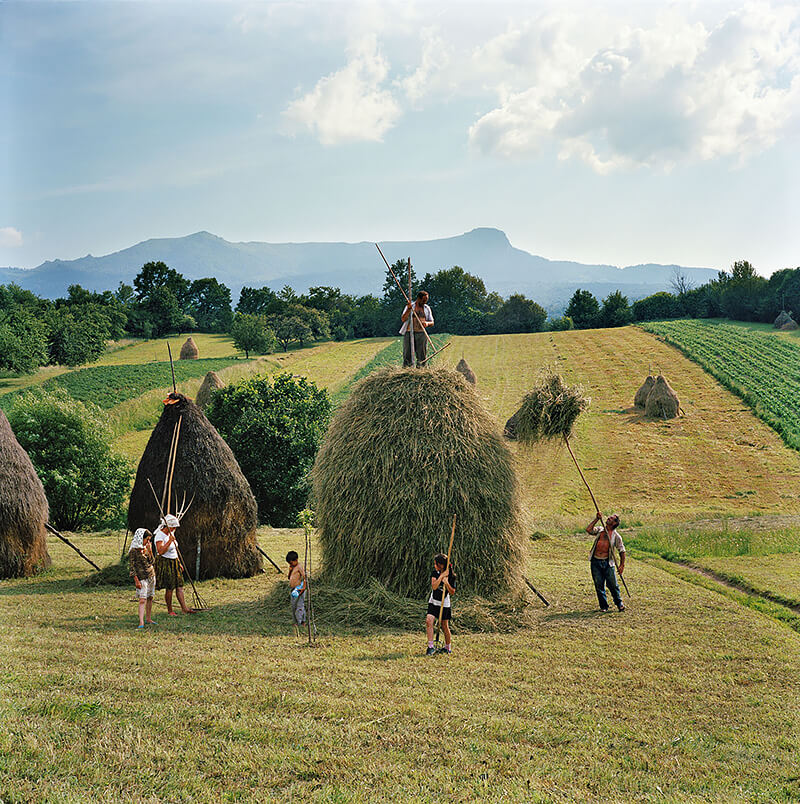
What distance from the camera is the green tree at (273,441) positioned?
2981 centimetres

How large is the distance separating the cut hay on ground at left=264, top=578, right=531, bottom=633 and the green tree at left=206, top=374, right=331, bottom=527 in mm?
16726

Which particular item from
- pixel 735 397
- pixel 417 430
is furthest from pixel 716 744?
pixel 735 397

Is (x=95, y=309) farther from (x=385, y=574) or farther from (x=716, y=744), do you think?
(x=716, y=744)

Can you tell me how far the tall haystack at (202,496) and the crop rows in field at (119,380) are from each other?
36.9m

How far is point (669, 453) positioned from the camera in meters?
39.8

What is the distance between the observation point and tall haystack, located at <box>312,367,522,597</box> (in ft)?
41.3

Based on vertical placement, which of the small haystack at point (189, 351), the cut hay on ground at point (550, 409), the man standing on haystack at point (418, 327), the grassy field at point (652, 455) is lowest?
the grassy field at point (652, 455)

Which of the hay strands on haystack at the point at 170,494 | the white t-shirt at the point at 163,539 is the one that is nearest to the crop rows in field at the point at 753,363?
the hay strands on haystack at the point at 170,494

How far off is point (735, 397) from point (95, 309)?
70.6m

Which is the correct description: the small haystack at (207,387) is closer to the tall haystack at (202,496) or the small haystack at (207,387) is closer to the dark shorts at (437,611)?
the tall haystack at (202,496)

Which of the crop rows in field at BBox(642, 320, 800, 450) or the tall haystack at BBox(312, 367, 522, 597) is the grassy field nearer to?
the crop rows in field at BBox(642, 320, 800, 450)

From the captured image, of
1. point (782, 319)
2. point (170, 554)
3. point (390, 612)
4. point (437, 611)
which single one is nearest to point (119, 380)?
point (170, 554)

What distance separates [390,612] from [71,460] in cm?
2172

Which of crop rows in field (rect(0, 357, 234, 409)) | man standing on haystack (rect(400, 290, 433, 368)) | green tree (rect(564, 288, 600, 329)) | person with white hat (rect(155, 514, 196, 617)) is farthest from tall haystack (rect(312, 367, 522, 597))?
green tree (rect(564, 288, 600, 329))
